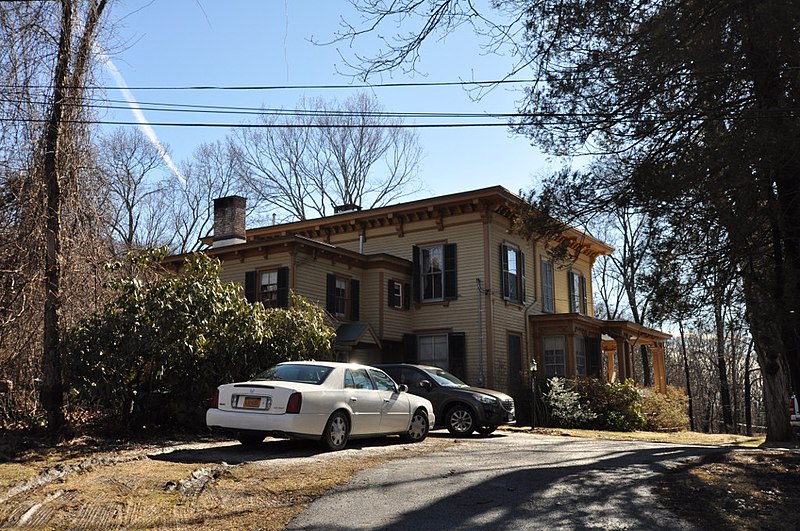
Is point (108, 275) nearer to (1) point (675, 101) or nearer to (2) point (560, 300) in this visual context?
(1) point (675, 101)

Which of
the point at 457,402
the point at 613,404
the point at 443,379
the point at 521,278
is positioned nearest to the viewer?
the point at 457,402

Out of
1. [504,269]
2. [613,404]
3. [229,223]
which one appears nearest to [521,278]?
[504,269]

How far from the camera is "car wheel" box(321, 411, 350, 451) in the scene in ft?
34.2

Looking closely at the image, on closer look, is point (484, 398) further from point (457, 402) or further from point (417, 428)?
point (417, 428)

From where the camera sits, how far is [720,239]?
10.6 meters

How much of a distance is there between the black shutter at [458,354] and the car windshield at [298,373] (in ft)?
44.0

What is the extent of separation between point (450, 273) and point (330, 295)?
14.7 ft

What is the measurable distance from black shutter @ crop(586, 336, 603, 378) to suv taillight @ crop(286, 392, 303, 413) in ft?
63.2

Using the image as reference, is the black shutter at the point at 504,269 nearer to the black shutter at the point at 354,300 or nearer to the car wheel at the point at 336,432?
the black shutter at the point at 354,300

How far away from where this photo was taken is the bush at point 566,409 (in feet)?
71.3

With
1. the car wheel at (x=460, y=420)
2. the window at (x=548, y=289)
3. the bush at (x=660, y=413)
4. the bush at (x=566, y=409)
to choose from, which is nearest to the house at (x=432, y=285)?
the window at (x=548, y=289)

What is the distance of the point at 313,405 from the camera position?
1016 centimetres

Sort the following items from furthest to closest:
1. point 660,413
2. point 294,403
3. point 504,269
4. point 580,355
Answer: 1. point 580,355
2. point 504,269
3. point 660,413
4. point 294,403

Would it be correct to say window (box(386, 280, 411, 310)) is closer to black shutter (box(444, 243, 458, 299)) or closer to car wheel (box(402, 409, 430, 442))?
black shutter (box(444, 243, 458, 299))
